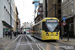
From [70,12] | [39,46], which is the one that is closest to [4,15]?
[70,12]

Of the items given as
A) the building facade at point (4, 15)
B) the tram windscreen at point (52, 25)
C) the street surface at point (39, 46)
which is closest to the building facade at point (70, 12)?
the building facade at point (4, 15)

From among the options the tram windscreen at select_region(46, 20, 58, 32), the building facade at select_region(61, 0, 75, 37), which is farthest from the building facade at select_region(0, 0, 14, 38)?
the tram windscreen at select_region(46, 20, 58, 32)

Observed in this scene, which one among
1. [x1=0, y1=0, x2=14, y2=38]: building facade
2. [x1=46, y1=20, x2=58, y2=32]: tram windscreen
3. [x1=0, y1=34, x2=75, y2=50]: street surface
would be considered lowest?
[x1=0, y1=34, x2=75, y2=50]: street surface

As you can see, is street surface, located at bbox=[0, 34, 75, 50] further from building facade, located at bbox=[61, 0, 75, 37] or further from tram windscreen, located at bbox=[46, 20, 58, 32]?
building facade, located at bbox=[61, 0, 75, 37]

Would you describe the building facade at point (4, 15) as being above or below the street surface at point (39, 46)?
above

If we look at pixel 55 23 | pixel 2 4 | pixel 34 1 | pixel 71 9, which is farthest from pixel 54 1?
pixel 34 1

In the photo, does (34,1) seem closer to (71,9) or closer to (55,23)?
(71,9)

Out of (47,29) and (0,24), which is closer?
(47,29)

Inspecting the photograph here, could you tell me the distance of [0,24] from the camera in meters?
36.7

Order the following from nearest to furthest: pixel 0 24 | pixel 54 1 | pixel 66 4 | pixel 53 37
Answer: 1. pixel 53 37
2. pixel 0 24
3. pixel 66 4
4. pixel 54 1

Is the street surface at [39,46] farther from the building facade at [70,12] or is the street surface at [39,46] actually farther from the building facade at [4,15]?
the building facade at [70,12]

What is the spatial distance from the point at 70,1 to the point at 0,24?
17.6 m

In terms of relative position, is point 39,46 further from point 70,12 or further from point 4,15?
point 4,15

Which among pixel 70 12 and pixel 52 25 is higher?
pixel 70 12
